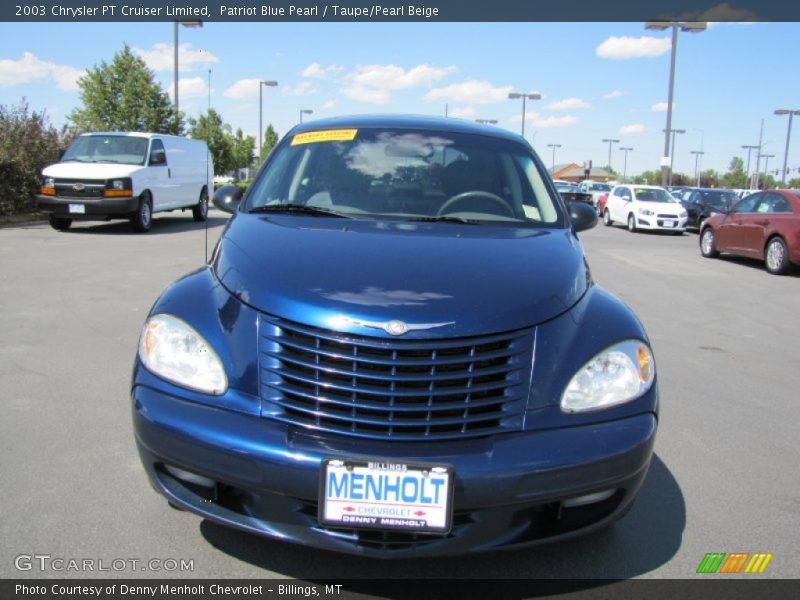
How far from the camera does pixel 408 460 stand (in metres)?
2.21

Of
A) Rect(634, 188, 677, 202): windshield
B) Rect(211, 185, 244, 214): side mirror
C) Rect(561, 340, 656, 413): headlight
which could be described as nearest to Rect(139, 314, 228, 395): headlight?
Rect(561, 340, 656, 413): headlight

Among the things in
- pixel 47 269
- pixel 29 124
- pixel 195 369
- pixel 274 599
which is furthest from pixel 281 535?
pixel 29 124

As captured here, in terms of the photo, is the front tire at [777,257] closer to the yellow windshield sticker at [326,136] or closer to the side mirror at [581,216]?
the side mirror at [581,216]

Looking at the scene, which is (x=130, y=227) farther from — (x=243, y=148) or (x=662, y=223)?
(x=243, y=148)

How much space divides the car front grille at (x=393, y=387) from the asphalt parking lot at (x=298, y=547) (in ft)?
2.16

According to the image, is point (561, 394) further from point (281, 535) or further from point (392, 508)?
point (281, 535)

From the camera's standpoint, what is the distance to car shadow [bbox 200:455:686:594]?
8.55ft

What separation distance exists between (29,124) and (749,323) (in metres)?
17.0

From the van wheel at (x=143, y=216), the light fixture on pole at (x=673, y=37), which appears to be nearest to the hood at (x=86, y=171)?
the van wheel at (x=143, y=216)

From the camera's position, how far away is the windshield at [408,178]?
3.59m

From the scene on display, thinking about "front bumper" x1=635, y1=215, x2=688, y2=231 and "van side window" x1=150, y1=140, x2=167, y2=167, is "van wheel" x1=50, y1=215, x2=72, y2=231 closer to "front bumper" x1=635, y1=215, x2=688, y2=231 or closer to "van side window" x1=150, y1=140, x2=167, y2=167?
"van side window" x1=150, y1=140, x2=167, y2=167

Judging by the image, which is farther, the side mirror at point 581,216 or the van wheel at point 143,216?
the van wheel at point 143,216

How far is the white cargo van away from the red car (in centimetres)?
1052

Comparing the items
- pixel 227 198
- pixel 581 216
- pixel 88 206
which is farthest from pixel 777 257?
pixel 88 206
